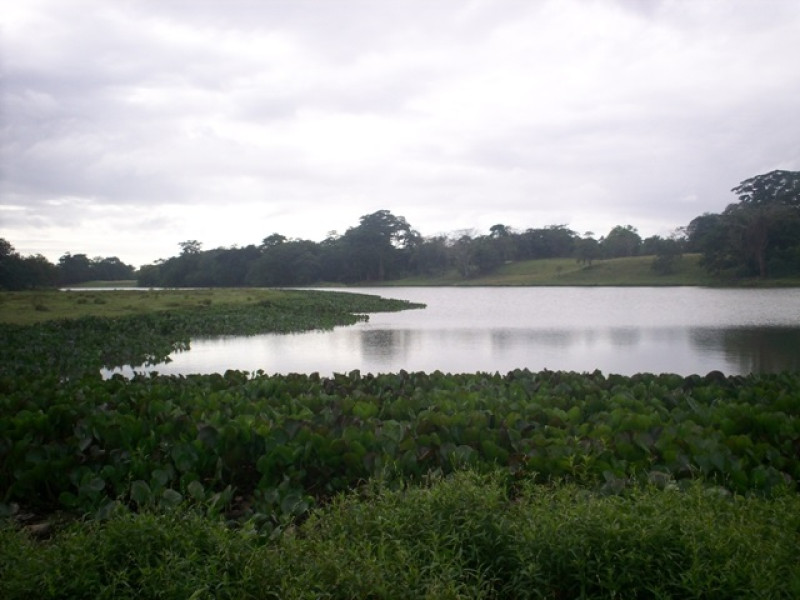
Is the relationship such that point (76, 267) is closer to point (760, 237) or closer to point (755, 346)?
point (755, 346)

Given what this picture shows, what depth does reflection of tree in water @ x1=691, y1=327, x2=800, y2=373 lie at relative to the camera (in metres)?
13.8

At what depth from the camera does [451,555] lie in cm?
322

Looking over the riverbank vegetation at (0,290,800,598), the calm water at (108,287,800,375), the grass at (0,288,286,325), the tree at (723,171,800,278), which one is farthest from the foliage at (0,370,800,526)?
the tree at (723,171,800,278)

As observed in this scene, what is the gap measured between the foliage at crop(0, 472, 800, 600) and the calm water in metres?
10.2

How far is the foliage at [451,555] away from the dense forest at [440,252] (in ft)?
224

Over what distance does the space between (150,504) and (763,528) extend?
3542 millimetres

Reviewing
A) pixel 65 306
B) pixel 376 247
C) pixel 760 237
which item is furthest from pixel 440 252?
pixel 65 306

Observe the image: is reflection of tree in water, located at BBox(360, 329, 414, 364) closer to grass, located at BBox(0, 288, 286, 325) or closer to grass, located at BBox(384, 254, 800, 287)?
grass, located at BBox(0, 288, 286, 325)

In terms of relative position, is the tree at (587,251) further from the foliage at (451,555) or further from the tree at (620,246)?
the foliage at (451,555)

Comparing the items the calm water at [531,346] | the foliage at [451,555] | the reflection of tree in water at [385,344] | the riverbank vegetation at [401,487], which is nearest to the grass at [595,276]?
the calm water at [531,346]

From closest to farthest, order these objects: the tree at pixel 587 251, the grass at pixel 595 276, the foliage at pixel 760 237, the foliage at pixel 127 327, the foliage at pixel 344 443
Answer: the foliage at pixel 344 443
the foliage at pixel 127 327
the foliage at pixel 760 237
the grass at pixel 595 276
the tree at pixel 587 251

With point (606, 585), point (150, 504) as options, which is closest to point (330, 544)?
point (606, 585)

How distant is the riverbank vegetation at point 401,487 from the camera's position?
2.98 metres

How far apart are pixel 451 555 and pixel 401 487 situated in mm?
676
